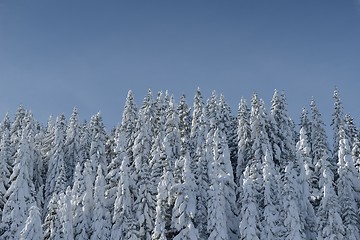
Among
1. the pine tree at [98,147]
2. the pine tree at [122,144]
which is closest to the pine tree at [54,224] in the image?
the pine tree at [122,144]

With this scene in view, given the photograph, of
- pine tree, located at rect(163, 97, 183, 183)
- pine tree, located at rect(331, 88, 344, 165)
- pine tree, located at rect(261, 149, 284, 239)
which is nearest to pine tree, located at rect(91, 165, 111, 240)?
pine tree, located at rect(163, 97, 183, 183)

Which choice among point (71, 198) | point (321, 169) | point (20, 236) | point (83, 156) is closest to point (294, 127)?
point (321, 169)

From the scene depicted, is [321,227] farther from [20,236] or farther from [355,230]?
[20,236]

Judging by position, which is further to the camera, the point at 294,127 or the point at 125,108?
the point at 294,127

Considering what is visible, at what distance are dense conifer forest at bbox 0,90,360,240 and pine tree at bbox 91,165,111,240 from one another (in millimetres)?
111

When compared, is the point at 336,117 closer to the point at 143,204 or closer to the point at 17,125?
the point at 143,204

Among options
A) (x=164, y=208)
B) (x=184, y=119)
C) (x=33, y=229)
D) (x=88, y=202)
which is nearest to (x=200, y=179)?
(x=164, y=208)

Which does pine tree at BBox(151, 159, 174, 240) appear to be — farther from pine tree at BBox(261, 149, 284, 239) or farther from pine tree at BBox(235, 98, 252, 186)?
pine tree at BBox(235, 98, 252, 186)

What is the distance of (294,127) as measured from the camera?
95.2 meters

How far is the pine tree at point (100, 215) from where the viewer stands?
57.7 metres

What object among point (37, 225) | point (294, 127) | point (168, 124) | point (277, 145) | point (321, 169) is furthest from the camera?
point (294, 127)

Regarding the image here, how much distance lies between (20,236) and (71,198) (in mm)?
6736

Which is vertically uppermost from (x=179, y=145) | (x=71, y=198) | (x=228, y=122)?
(x=228, y=122)

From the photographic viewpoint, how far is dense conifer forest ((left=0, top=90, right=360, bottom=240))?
54469mm
